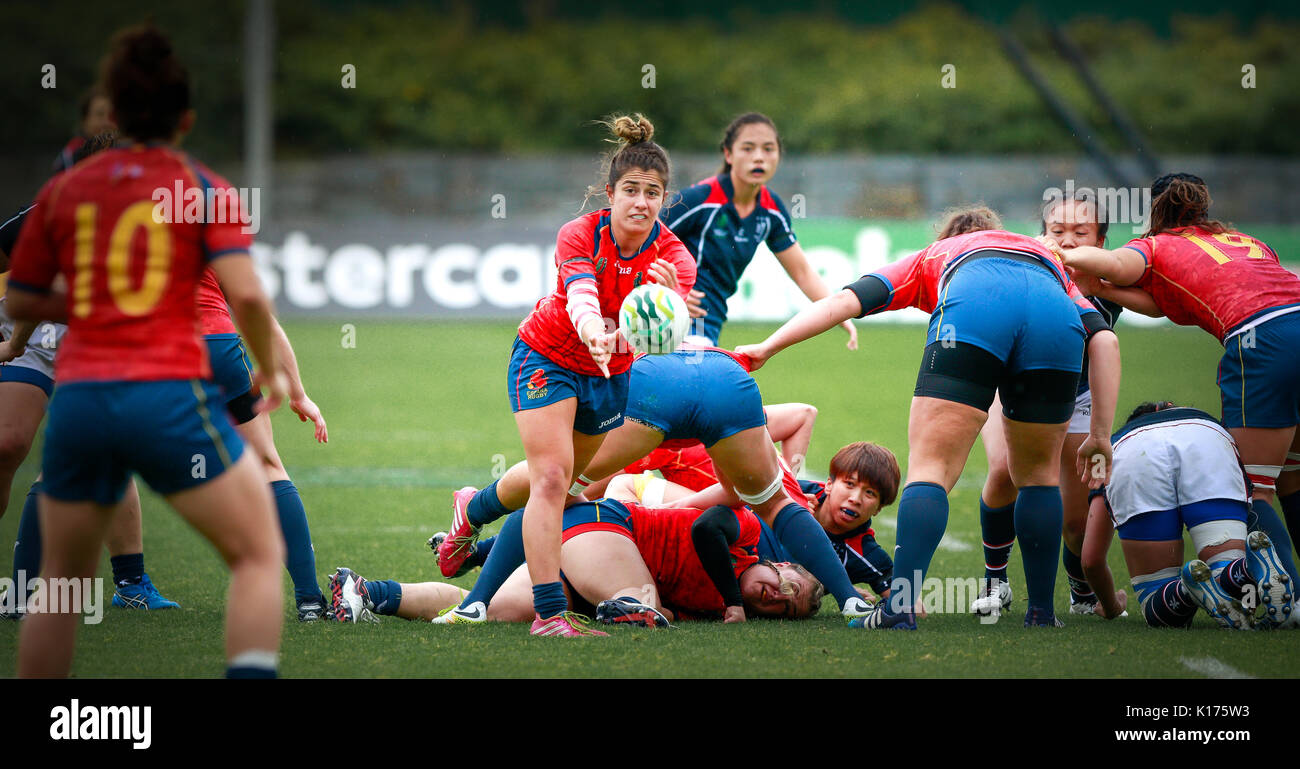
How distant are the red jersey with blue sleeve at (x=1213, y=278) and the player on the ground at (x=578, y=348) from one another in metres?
1.97

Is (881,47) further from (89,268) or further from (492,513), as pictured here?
(89,268)

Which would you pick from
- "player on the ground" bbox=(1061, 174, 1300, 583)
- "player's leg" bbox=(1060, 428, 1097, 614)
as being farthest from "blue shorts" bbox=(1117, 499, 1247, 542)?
"player's leg" bbox=(1060, 428, 1097, 614)

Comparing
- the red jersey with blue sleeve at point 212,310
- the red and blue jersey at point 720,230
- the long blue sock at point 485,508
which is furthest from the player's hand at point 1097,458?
the red jersey with blue sleeve at point 212,310

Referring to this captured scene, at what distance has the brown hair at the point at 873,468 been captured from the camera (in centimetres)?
507

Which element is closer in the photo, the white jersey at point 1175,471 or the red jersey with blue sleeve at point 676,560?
the white jersey at point 1175,471

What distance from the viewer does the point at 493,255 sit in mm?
19109

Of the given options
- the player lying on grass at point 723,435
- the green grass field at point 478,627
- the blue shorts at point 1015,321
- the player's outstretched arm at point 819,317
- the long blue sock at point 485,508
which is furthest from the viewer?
the long blue sock at point 485,508

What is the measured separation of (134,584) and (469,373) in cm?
990

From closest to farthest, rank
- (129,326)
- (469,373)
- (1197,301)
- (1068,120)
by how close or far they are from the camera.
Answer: (129,326)
(1197,301)
(469,373)
(1068,120)

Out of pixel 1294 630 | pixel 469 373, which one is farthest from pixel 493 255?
pixel 1294 630

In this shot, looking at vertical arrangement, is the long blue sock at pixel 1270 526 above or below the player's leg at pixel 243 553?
below

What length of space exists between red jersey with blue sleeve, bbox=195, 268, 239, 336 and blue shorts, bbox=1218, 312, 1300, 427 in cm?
A: 392

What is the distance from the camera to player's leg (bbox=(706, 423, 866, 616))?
186 inches

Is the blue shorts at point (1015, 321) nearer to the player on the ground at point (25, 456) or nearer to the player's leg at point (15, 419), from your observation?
the player on the ground at point (25, 456)
